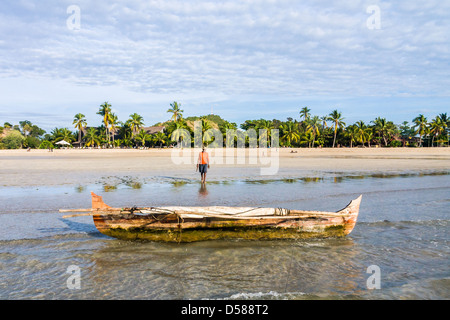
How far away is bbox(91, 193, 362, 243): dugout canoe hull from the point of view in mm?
6891

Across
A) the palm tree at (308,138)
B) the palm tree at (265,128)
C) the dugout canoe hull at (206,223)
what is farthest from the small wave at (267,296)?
the palm tree at (308,138)

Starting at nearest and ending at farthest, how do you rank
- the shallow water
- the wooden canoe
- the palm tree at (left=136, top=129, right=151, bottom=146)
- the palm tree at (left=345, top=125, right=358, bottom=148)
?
the shallow water
the wooden canoe
the palm tree at (left=136, top=129, right=151, bottom=146)
the palm tree at (left=345, top=125, right=358, bottom=148)

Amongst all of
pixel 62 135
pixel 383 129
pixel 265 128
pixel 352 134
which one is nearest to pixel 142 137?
pixel 62 135

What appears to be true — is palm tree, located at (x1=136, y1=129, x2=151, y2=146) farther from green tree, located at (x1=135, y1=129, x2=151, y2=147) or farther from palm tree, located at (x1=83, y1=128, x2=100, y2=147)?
palm tree, located at (x1=83, y1=128, x2=100, y2=147)

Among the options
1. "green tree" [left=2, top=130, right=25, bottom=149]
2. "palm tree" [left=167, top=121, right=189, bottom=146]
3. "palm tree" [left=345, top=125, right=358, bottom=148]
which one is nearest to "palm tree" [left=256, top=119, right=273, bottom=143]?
"palm tree" [left=167, top=121, right=189, bottom=146]

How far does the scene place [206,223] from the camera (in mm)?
6977

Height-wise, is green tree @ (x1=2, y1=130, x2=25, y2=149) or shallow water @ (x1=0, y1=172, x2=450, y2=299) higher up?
green tree @ (x1=2, y1=130, x2=25, y2=149)

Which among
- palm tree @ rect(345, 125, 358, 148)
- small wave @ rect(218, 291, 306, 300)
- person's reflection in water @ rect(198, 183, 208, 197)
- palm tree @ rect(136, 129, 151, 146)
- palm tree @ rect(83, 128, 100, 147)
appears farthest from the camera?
palm tree @ rect(345, 125, 358, 148)

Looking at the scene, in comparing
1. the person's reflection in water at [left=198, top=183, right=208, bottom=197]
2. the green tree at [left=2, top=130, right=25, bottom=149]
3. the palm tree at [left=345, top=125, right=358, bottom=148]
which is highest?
the palm tree at [left=345, top=125, right=358, bottom=148]

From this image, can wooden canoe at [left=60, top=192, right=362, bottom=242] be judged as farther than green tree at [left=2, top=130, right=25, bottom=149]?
No

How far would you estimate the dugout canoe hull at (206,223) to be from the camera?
6.89m

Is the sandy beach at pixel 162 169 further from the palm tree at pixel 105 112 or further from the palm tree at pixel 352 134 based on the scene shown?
the palm tree at pixel 352 134
